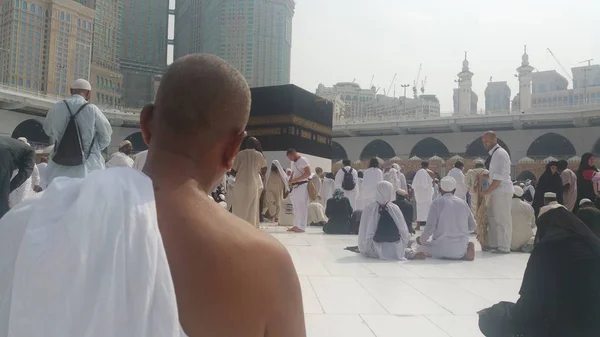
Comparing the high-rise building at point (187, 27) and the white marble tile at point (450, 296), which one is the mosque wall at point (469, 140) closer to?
the high-rise building at point (187, 27)

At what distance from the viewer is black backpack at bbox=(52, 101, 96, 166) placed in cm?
326

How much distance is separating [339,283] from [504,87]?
10126 cm

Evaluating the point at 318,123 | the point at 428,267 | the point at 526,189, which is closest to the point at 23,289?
the point at 428,267

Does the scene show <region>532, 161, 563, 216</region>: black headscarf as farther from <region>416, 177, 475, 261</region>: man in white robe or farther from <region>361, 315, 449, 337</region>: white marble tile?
<region>361, 315, 449, 337</region>: white marble tile

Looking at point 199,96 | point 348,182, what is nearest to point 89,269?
point 199,96

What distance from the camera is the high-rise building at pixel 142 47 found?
178ft

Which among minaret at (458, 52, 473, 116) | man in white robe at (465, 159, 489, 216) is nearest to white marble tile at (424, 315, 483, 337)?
man in white robe at (465, 159, 489, 216)

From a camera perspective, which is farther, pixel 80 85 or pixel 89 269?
pixel 80 85

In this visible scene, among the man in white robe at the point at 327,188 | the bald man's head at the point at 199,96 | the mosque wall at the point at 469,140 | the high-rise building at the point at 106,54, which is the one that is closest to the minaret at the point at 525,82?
the mosque wall at the point at 469,140

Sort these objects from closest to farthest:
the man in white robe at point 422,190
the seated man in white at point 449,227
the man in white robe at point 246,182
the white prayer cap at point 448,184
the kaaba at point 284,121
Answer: the man in white robe at point 246,182, the seated man in white at point 449,227, the white prayer cap at point 448,184, the man in white robe at point 422,190, the kaaba at point 284,121

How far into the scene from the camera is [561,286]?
1.90m

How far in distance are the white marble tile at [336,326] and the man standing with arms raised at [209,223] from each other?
1.75m

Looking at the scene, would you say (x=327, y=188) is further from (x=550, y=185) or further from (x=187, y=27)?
(x=187, y=27)

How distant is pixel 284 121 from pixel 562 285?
1174 cm
